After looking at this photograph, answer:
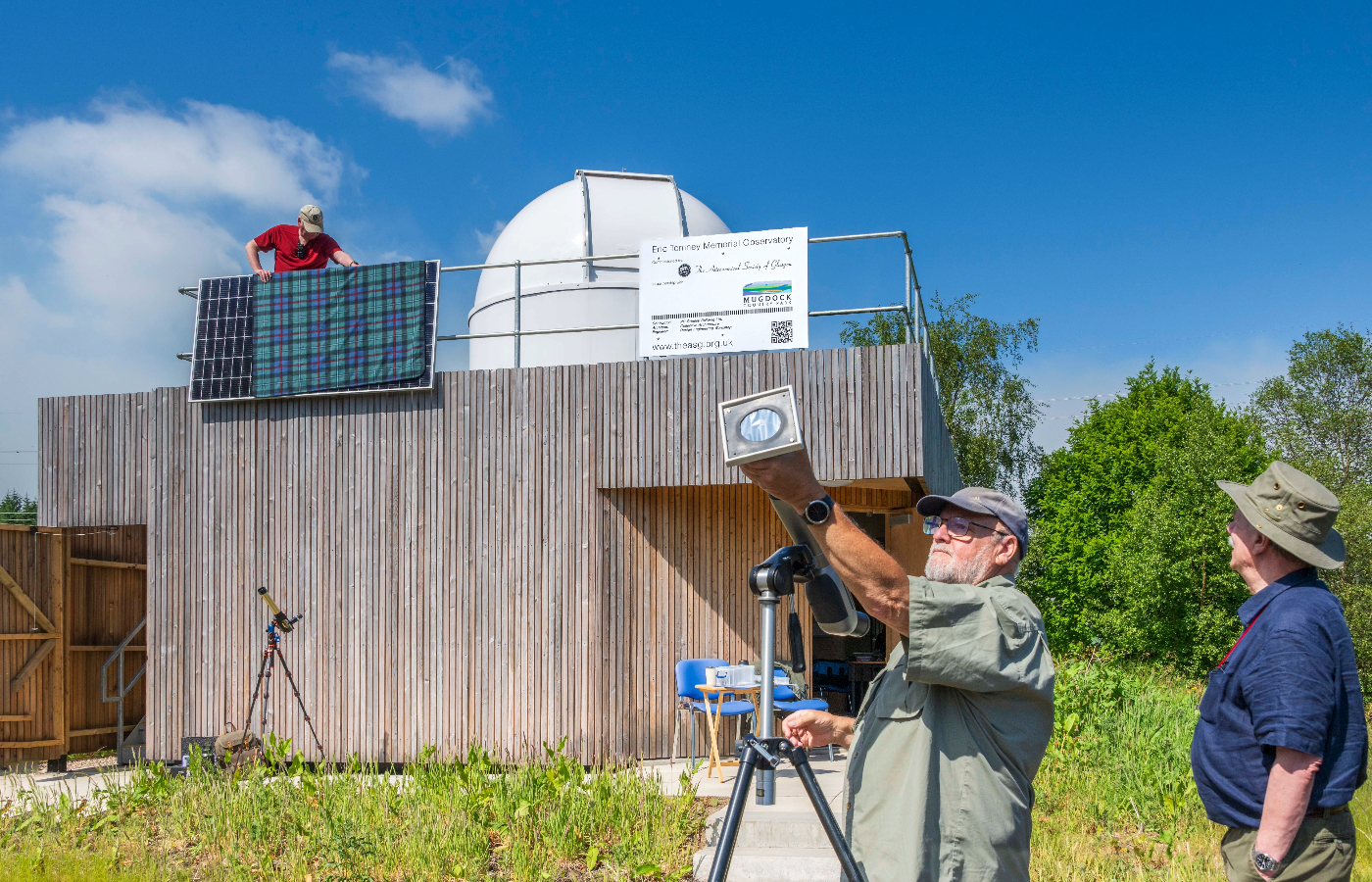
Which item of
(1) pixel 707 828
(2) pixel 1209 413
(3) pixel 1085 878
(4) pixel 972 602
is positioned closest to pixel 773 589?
(4) pixel 972 602

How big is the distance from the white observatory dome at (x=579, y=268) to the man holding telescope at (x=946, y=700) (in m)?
8.16

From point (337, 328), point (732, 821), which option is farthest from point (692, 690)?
point (732, 821)

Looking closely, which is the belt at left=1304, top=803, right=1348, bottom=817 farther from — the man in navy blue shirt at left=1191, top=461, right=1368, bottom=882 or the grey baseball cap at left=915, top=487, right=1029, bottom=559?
the grey baseball cap at left=915, top=487, right=1029, bottom=559

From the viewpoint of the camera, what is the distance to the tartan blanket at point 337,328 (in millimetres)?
8883

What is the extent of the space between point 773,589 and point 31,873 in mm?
4440

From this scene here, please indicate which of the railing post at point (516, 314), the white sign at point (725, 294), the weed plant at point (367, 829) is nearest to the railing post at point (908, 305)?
the white sign at point (725, 294)

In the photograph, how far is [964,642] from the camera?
6.77ft

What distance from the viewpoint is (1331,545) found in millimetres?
2781

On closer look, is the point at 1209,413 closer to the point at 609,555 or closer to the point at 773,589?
the point at 609,555

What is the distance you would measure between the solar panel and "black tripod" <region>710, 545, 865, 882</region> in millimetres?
8025

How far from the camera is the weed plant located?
16.6 ft

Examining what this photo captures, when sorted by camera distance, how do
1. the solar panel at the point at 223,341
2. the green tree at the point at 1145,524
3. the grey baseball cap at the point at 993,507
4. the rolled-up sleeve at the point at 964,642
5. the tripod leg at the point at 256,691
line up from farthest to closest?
the green tree at the point at 1145,524
the solar panel at the point at 223,341
the tripod leg at the point at 256,691
the grey baseball cap at the point at 993,507
the rolled-up sleeve at the point at 964,642

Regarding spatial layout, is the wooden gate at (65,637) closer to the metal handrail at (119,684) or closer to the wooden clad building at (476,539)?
the metal handrail at (119,684)

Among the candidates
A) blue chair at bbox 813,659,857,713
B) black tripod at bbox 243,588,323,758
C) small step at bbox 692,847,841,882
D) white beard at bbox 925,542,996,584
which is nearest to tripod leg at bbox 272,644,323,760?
black tripod at bbox 243,588,323,758
